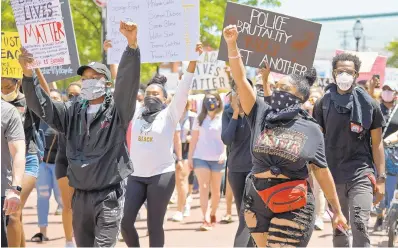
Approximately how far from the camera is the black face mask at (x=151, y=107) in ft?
27.0

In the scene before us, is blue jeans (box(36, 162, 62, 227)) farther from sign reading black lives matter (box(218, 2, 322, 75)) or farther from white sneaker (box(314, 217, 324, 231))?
sign reading black lives matter (box(218, 2, 322, 75))

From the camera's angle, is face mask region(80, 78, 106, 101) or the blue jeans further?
the blue jeans

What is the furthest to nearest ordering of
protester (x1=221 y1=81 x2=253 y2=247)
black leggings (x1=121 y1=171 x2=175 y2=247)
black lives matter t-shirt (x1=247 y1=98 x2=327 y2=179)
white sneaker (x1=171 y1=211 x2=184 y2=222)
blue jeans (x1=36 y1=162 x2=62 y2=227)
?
1. white sneaker (x1=171 y1=211 x2=184 y2=222)
2. blue jeans (x1=36 y1=162 x2=62 y2=227)
3. protester (x1=221 y1=81 x2=253 y2=247)
4. black leggings (x1=121 y1=171 x2=175 y2=247)
5. black lives matter t-shirt (x1=247 y1=98 x2=327 y2=179)

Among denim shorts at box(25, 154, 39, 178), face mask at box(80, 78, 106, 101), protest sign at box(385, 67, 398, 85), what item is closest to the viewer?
face mask at box(80, 78, 106, 101)

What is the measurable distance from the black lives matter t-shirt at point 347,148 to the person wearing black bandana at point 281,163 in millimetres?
1261

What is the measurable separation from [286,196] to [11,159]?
2.52 metres

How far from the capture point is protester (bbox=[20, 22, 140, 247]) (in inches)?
237

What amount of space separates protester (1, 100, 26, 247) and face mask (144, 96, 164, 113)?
5.35ft

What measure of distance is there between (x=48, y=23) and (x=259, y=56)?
7.14 feet

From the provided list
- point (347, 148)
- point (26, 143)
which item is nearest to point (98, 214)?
point (26, 143)

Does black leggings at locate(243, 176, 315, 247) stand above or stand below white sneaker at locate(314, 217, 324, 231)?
above

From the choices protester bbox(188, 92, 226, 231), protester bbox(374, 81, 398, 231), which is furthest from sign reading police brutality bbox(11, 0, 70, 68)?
protester bbox(374, 81, 398, 231)

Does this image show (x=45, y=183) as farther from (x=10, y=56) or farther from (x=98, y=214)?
(x=98, y=214)

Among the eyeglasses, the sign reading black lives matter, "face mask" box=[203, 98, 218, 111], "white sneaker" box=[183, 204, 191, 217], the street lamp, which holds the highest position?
the street lamp
